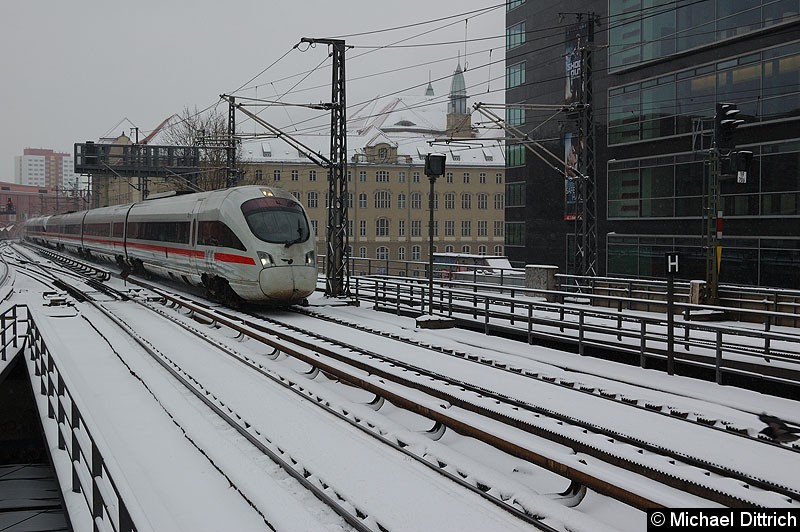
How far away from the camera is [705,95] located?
1148 inches

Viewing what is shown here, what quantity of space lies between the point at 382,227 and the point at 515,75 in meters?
41.9

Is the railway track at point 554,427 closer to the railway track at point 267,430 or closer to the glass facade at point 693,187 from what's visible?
the railway track at point 267,430

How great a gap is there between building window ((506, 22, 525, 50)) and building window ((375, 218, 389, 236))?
1594 inches

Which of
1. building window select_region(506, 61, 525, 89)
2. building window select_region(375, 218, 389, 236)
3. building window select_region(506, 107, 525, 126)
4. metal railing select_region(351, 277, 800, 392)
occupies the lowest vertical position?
metal railing select_region(351, 277, 800, 392)

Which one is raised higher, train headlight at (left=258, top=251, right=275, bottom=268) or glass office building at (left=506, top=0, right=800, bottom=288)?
glass office building at (left=506, top=0, right=800, bottom=288)

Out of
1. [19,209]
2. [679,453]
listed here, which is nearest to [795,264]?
[679,453]

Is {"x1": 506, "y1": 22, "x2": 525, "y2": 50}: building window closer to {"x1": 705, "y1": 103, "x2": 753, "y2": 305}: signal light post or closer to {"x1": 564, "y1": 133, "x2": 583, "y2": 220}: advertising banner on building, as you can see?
{"x1": 564, "y1": 133, "x2": 583, "y2": 220}: advertising banner on building

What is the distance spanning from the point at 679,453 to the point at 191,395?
692 centimetres

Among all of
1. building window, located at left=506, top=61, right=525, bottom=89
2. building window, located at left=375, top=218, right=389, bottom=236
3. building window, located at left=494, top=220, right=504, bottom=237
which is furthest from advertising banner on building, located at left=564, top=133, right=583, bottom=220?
building window, located at left=494, top=220, right=504, bottom=237

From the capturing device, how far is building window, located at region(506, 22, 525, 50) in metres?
45.0

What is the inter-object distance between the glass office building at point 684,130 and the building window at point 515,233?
3.05m

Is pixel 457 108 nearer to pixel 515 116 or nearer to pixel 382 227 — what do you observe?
pixel 382 227

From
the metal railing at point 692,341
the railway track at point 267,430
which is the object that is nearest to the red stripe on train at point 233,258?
the railway track at point 267,430

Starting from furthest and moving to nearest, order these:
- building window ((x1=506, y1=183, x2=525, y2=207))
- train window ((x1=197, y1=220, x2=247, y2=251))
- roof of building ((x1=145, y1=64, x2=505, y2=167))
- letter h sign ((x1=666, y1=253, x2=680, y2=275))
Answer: roof of building ((x1=145, y1=64, x2=505, y2=167)) → building window ((x1=506, y1=183, x2=525, y2=207)) → train window ((x1=197, y1=220, x2=247, y2=251)) → letter h sign ((x1=666, y1=253, x2=680, y2=275))
